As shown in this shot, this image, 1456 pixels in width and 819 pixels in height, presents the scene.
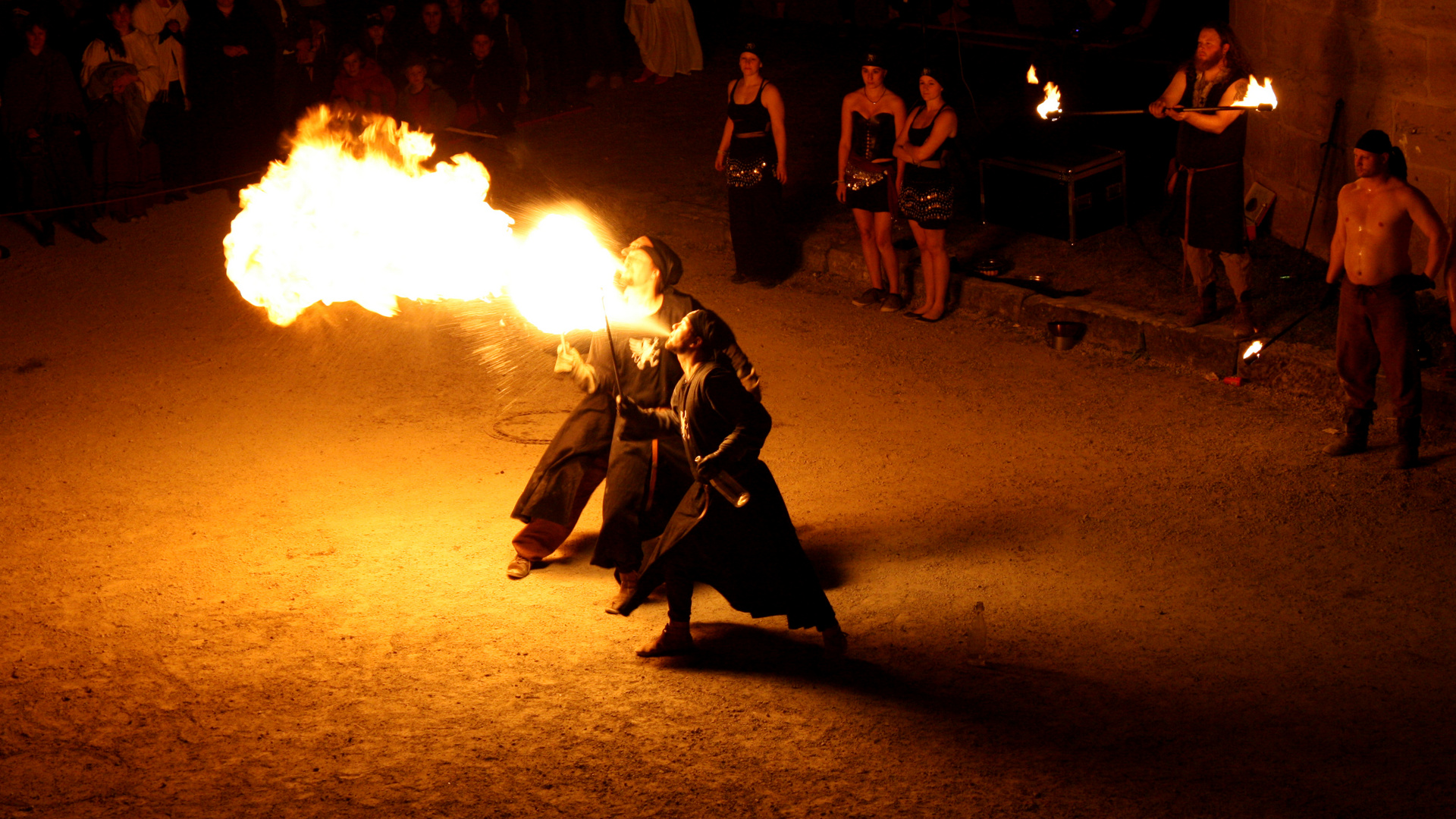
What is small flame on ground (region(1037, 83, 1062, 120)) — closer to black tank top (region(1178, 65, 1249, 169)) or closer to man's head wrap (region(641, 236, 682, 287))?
black tank top (region(1178, 65, 1249, 169))

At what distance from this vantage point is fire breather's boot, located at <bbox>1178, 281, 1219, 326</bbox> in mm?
8750

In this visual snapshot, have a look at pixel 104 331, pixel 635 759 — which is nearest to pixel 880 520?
pixel 635 759

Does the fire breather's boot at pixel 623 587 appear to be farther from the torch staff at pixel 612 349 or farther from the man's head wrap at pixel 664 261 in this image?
the man's head wrap at pixel 664 261

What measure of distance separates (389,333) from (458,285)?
375cm

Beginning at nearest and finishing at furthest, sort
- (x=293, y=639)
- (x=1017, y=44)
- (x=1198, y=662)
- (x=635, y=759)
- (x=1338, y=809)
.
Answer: (x=1338, y=809) < (x=635, y=759) < (x=1198, y=662) < (x=293, y=639) < (x=1017, y=44)

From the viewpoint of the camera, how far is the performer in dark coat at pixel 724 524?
5621 millimetres

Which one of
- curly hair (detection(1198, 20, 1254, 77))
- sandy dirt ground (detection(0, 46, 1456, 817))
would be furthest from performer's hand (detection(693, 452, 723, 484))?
curly hair (detection(1198, 20, 1254, 77))

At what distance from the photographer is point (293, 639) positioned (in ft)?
20.0

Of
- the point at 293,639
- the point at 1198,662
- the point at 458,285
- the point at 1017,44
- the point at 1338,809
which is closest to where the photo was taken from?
the point at 1338,809

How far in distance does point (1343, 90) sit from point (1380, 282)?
111 inches

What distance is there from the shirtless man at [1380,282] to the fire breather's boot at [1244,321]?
1.14 metres

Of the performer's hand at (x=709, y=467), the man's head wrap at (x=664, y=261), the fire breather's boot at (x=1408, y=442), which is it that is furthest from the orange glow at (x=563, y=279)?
the fire breather's boot at (x=1408, y=442)

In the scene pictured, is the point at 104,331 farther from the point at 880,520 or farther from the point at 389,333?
the point at 880,520

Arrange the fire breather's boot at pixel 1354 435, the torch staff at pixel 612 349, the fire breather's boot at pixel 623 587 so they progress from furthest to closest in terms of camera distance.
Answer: the fire breather's boot at pixel 1354 435 < the fire breather's boot at pixel 623 587 < the torch staff at pixel 612 349
